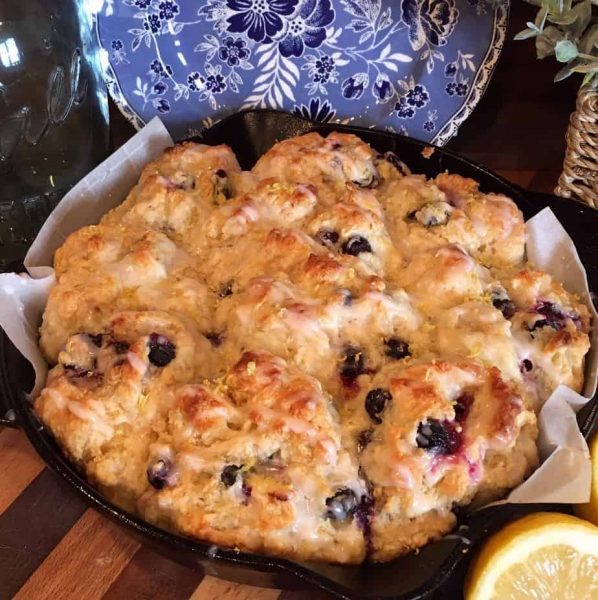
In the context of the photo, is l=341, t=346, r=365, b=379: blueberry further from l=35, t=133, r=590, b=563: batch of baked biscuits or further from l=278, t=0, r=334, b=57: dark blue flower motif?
l=278, t=0, r=334, b=57: dark blue flower motif

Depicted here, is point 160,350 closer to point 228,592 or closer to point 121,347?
point 121,347

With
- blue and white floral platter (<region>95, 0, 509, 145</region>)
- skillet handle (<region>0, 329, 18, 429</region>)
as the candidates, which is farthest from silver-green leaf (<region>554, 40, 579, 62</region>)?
skillet handle (<region>0, 329, 18, 429</region>)

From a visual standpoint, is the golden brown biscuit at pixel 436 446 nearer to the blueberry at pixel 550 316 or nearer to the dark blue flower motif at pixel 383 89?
the blueberry at pixel 550 316

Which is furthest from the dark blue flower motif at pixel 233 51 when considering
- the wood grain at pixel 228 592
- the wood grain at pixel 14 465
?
the wood grain at pixel 228 592

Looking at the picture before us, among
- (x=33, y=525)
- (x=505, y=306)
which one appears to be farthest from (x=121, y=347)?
Result: (x=505, y=306)

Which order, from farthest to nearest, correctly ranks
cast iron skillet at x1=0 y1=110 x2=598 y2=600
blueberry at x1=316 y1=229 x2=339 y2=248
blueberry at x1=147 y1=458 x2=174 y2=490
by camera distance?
blueberry at x1=316 y1=229 x2=339 y2=248, blueberry at x1=147 y1=458 x2=174 y2=490, cast iron skillet at x1=0 y1=110 x2=598 y2=600

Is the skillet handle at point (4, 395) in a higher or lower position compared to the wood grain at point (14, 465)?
higher
